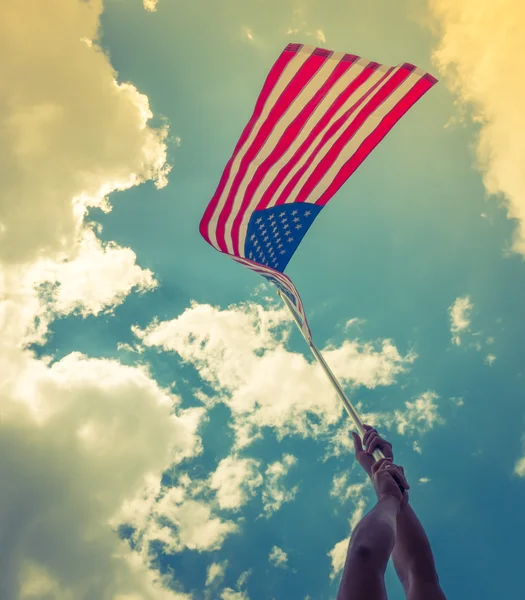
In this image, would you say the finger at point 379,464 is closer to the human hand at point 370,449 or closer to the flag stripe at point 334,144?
the human hand at point 370,449

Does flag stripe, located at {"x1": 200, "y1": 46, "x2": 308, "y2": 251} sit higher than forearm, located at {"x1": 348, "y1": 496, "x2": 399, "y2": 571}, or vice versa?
flag stripe, located at {"x1": 200, "y1": 46, "x2": 308, "y2": 251}

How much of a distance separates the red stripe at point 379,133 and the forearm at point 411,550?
28.5 feet

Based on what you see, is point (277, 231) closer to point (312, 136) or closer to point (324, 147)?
point (324, 147)

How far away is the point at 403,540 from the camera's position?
4797 millimetres

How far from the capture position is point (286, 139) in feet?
36.3

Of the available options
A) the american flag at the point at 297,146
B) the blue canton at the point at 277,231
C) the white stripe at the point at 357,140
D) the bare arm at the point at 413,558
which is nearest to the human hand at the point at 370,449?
the bare arm at the point at 413,558

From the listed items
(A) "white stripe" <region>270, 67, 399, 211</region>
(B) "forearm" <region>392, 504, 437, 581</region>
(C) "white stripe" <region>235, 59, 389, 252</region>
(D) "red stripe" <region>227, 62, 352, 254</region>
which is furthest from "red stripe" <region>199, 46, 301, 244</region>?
(B) "forearm" <region>392, 504, 437, 581</region>

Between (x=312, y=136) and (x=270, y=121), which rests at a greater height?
(x=312, y=136)

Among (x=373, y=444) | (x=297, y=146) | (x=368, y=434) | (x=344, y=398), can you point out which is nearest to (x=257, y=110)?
(x=297, y=146)

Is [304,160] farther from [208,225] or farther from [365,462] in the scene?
[365,462]

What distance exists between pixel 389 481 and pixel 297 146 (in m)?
8.95

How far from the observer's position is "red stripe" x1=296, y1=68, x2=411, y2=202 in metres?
10.6

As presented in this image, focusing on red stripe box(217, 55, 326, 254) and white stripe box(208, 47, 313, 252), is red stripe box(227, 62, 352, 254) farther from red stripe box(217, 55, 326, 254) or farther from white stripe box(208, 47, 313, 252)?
white stripe box(208, 47, 313, 252)

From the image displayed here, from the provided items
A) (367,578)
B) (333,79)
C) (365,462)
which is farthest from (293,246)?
(367,578)
